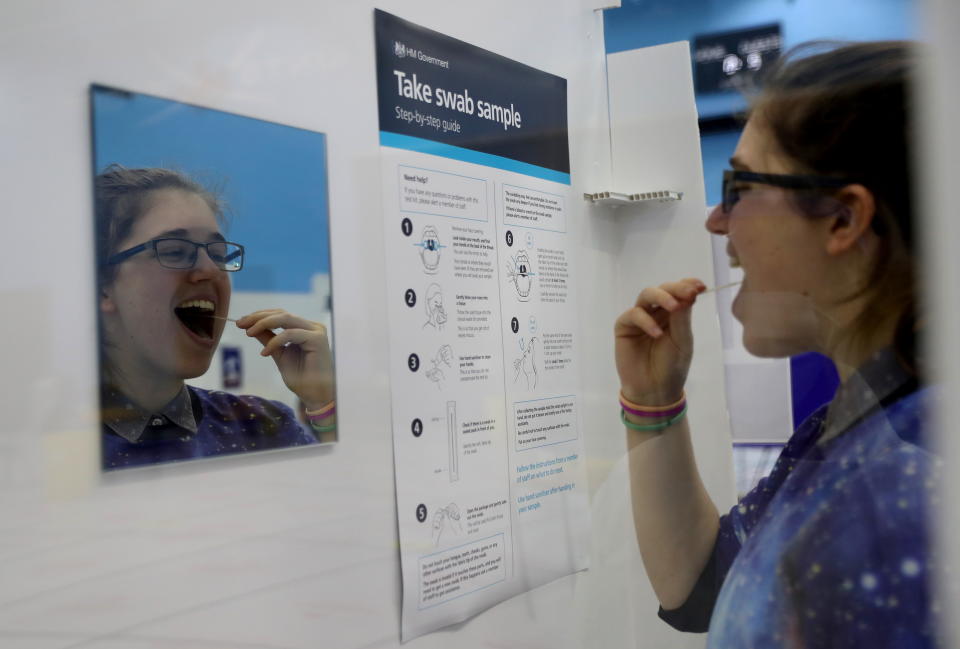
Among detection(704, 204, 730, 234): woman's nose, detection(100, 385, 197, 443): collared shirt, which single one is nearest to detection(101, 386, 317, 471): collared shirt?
detection(100, 385, 197, 443): collared shirt

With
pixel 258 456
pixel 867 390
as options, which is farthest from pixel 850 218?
pixel 258 456

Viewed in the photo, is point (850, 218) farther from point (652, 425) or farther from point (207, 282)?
point (207, 282)

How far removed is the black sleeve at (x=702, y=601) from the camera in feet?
5.75

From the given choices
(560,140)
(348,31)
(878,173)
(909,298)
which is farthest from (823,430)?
(348,31)

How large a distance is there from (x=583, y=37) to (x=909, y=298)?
0.92 meters

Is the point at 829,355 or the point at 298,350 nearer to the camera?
the point at 829,355

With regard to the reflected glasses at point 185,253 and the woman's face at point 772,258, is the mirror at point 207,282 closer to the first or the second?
the reflected glasses at point 185,253

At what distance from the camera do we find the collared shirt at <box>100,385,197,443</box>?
5.32 feet

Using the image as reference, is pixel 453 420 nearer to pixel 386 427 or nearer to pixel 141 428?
pixel 386 427

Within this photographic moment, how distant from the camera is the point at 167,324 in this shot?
171 centimetres

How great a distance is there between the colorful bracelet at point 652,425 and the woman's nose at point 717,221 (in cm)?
34

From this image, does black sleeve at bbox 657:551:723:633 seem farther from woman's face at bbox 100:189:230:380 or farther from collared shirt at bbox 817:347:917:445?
woman's face at bbox 100:189:230:380

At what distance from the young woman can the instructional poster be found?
0.46m

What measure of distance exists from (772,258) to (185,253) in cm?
108
